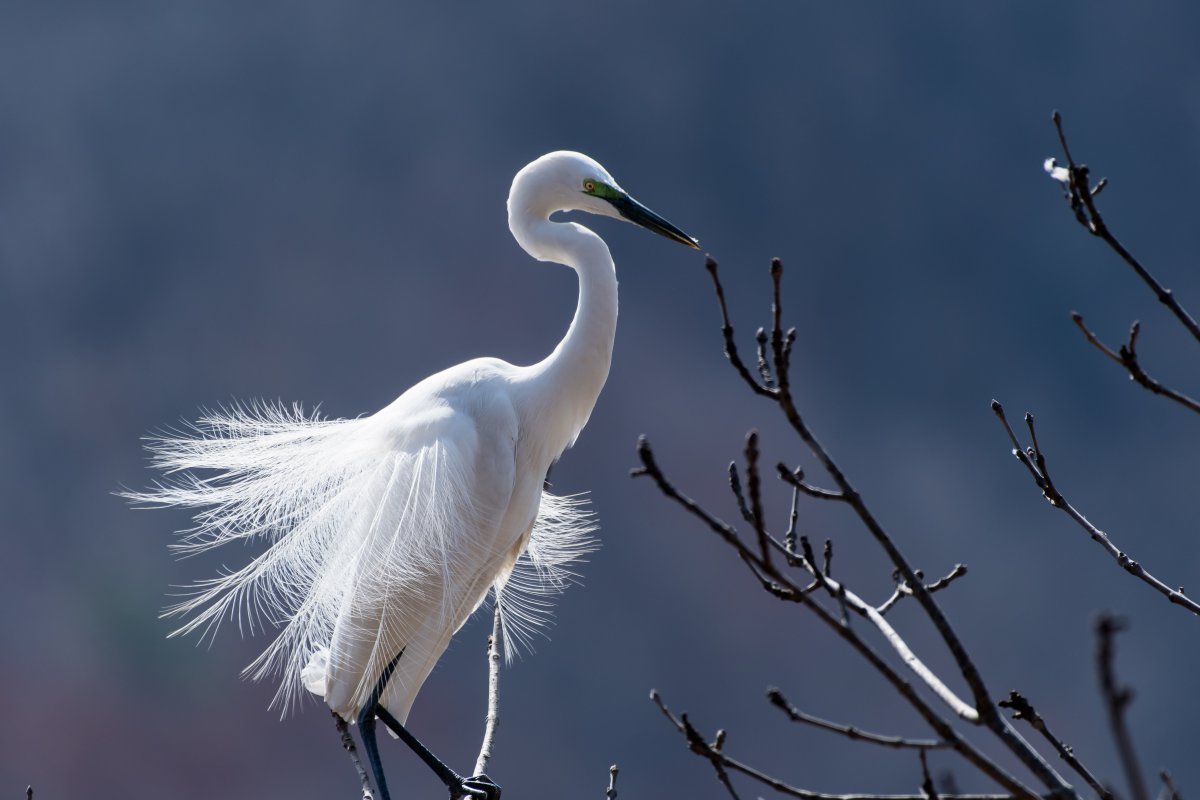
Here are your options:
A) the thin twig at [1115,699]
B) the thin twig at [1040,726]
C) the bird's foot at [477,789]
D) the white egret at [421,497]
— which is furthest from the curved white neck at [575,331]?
the thin twig at [1115,699]

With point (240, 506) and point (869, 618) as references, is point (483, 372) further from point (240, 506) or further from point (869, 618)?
point (869, 618)

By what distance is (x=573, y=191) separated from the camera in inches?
140

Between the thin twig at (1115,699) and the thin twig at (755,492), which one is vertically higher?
the thin twig at (755,492)

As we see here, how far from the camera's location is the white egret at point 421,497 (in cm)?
340

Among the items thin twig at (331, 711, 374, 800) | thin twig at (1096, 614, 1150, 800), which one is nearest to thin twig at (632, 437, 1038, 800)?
thin twig at (1096, 614, 1150, 800)

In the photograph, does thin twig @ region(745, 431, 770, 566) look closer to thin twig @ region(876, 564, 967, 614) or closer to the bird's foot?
thin twig @ region(876, 564, 967, 614)

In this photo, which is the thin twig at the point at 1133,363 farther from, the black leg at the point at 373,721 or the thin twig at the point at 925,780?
the black leg at the point at 373,721

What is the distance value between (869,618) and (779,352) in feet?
1.60

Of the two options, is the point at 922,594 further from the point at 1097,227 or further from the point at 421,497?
the point at 421,497

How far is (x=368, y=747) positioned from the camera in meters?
3.39

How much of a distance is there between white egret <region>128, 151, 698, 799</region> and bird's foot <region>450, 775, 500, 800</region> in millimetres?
19

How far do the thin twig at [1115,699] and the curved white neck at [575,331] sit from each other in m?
2.82

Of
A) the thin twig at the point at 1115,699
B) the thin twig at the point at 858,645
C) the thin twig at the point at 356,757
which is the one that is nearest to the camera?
the thin twig at the point at 1115,699

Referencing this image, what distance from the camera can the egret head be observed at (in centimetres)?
353
